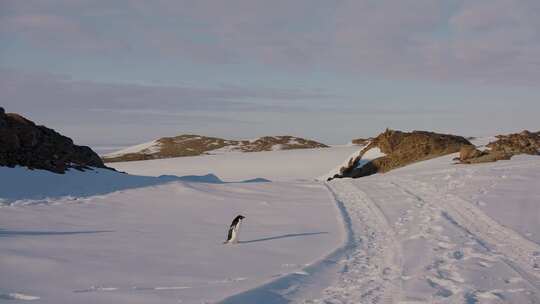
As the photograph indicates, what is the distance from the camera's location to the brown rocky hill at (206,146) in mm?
81875

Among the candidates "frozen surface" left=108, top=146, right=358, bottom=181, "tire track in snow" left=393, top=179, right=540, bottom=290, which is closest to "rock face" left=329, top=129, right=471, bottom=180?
"frozen surface" left=108, top=146, right=358, bottom=181

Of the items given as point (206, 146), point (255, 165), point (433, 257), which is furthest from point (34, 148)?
point (206, 146)

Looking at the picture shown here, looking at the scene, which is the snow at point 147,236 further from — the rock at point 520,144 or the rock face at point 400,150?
the rock at point 520,144

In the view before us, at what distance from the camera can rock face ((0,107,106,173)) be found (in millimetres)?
18984

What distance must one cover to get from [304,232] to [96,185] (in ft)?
34.3

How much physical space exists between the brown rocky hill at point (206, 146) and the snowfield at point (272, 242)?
5923cm

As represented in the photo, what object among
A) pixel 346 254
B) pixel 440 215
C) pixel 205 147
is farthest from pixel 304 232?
pixel 205 147

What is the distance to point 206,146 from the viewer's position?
9088cm

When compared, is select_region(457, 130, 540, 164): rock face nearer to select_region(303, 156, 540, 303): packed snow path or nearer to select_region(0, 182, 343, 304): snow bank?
select_region(303, 156, 540, 303): packed snow path

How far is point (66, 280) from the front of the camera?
6852mm

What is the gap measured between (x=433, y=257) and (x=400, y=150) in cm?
2560

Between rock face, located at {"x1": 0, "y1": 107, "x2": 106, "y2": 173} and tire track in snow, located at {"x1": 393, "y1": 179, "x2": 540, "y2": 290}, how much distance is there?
545 inches

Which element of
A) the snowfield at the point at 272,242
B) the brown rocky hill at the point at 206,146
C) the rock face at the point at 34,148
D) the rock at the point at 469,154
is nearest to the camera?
the snowfield at the point at 272,242

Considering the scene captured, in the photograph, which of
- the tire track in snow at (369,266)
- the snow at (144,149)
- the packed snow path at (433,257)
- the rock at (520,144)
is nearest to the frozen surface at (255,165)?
the rock at (520,144)
